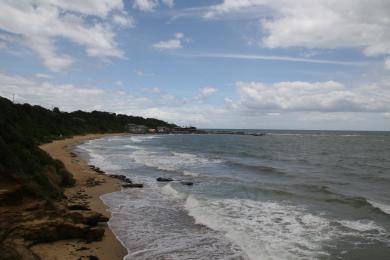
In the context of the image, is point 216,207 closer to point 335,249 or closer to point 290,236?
point 290,236

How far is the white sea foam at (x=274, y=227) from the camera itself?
13084mm

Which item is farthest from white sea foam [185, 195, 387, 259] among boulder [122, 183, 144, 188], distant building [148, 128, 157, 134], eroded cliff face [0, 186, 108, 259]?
distant building [148, 128, 157, 134]

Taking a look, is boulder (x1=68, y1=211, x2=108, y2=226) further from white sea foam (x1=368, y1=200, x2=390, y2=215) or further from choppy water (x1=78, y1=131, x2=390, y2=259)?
white sea foam (x1=368, y1=200, x2=390, y2=215)

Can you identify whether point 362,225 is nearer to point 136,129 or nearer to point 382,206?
point 382,206

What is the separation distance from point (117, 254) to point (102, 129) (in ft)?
391

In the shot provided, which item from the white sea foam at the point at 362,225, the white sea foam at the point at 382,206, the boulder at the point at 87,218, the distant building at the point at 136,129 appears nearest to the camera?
the boulder at the point at 87,218

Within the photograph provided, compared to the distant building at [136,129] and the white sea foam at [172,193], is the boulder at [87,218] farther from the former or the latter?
the distant building at [136,129]

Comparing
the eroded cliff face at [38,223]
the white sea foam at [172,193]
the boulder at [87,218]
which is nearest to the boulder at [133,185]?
the white sea foam at [172,193]

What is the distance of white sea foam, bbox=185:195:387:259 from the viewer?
13084 mm

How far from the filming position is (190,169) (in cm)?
3584

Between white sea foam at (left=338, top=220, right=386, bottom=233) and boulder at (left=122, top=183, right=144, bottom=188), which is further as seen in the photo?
boulder at (left=122, top=183, right=144, bottom=188)

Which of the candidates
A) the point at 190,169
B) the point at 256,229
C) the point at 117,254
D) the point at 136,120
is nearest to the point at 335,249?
the point at 256,229

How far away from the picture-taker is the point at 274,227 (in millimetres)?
15914

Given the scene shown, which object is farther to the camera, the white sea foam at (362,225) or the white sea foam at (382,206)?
the white sea foam at (382,206)
